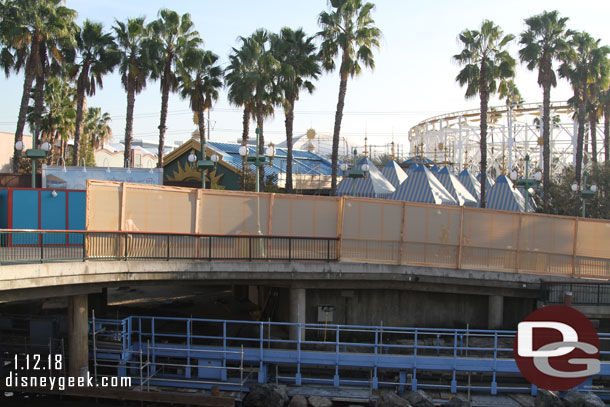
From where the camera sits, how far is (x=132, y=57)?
35.6m

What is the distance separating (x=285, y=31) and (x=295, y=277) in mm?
21852

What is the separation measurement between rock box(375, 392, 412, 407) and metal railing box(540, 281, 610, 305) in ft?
23.1

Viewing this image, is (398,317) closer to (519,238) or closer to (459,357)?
(459,357)

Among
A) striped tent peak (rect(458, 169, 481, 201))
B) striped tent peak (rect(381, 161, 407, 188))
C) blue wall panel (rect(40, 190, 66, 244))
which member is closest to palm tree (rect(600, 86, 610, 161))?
striped tent peak (rect(458, 169, 481, 201))

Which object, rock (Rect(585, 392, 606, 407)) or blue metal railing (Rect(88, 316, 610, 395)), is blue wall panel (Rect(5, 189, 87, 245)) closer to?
blue metal railing (Rect(88, 316, 610, 395))

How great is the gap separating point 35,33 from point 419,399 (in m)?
30.7

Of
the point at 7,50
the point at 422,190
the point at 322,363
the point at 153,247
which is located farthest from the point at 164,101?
the point at 322,363

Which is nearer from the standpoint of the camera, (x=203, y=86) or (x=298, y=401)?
(x=298, y=401)

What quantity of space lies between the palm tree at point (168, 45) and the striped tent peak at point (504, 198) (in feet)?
83.3

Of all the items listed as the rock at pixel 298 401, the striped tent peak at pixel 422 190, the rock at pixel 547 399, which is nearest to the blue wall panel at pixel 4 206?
the rock at pixel 298 401

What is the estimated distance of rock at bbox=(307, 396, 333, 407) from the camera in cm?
1720

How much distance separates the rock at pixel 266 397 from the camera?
56.2 ft

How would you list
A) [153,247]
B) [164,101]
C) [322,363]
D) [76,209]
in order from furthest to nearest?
[164,101] → [76,209] → [322,363] → [153,247]

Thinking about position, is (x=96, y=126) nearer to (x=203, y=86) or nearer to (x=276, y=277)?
(x=203, y=86)
